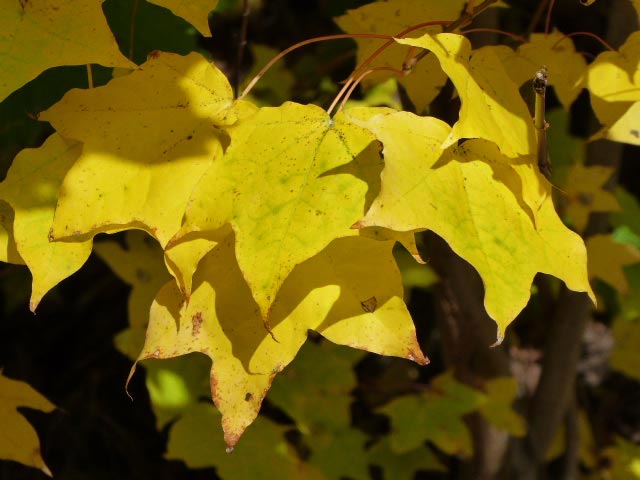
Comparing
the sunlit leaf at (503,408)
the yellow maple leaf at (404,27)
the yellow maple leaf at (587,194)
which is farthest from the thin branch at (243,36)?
the sunlit leaf at (503,408)

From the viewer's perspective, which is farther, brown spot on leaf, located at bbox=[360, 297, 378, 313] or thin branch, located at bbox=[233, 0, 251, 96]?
thin branch, located at bbox=[233, 0, 251, 96]

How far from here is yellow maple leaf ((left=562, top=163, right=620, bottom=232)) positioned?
1.41 meters

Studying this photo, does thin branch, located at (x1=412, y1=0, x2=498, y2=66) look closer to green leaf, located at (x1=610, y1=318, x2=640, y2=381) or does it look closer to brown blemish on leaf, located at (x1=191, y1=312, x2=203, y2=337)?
brown blemish on leaf, located at (x1=191, y1=312, x2=203, y2=337)

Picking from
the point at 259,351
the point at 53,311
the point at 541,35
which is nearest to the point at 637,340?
the point at 541,35

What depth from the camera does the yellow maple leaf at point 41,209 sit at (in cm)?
80

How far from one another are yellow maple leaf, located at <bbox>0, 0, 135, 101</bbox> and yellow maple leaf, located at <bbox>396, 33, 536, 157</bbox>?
279 mm

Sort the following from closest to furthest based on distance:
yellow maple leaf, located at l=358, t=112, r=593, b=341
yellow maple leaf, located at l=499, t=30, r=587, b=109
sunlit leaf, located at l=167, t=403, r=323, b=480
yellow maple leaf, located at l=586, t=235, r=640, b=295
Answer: yellow maple leaf, located at l=358, t=112, r=593, b=341 → yellow maple leaf, located at l=499, t=30, r=587, b=109 → sunlit leaf, located at l=167, t=403, r=323, b=480 → yellow maple leaf, located at l=586, t=235, r=640, b=295

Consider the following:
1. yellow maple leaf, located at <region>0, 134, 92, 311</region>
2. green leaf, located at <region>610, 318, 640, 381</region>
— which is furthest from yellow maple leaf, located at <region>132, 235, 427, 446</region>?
green leaf, located at <region>610, 318, 640, 381</region>

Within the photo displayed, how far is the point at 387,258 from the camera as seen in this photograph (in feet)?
2.54

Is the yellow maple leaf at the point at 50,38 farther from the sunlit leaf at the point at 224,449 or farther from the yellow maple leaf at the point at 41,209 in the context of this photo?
the sunlit leaf at the point at 224,449

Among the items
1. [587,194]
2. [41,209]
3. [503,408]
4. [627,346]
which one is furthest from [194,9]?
[627,346]

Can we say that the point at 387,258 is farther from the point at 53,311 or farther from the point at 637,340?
the point at 53,311

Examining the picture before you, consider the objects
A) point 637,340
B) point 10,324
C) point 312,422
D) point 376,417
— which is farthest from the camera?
point 10,324

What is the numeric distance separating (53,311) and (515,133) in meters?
1.63
